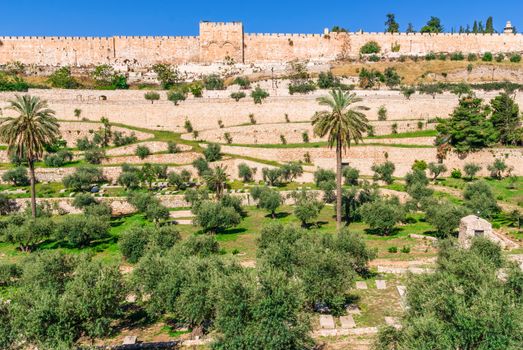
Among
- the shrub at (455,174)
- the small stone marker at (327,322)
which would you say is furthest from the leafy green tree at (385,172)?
the small stone marker at (327,322)

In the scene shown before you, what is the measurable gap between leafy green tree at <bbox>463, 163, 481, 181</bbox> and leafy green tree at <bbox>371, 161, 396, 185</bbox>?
21.4 ft

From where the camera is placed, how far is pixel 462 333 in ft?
39.5

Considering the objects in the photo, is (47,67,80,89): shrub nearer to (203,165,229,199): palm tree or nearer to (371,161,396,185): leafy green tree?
(203,165,229,199): palm tree

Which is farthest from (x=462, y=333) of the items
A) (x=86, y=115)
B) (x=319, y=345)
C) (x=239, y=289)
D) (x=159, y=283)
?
(x=86, y=115)

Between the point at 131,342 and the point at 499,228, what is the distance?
22.3 meters

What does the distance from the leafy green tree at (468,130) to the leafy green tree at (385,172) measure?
23.6 feet

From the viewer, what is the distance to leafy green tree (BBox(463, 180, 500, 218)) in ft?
99.9

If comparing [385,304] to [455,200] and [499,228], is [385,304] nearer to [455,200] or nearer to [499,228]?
[499,228]

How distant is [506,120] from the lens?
4788 cm

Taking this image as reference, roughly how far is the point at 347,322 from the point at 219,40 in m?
67.8

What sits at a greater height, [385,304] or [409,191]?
[409,191]

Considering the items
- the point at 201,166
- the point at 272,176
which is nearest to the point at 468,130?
the point at 272,176

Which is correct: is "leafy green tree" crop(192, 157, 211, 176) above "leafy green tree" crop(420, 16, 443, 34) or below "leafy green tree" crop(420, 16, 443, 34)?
below

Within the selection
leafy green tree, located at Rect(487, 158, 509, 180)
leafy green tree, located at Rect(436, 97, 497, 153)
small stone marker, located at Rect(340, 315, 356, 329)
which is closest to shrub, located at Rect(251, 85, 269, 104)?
leafy green tree, located at Rect(436, 97, 497, 153)
